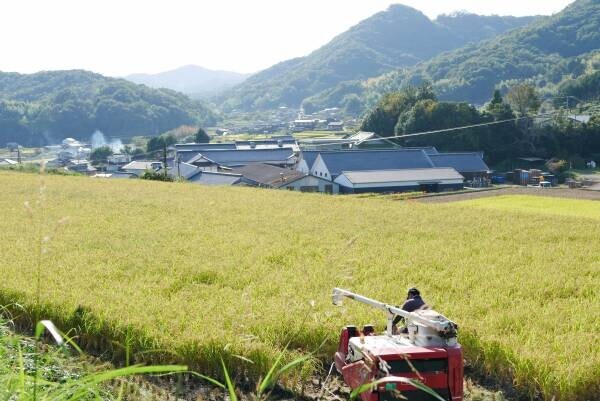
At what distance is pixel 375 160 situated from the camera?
33406 mm

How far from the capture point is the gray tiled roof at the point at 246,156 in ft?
147

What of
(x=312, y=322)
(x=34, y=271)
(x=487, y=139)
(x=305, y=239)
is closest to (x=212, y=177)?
(x=487, y=139)

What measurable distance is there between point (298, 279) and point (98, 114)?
112099 millimetres

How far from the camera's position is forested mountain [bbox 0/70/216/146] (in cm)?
10338

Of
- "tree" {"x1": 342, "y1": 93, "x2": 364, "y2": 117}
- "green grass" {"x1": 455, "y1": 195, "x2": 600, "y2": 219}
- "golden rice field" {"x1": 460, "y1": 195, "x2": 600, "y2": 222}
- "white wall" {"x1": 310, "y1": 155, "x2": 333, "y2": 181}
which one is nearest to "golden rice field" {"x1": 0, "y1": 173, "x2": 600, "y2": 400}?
"green grass" {"x1": 455, "y1": 195, "x2": 600, "y2": 219}

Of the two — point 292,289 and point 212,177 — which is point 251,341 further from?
point 212,177

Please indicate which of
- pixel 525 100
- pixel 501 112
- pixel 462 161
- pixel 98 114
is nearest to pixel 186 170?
pixel 462 161

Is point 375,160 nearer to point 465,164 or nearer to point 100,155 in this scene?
point 465,164

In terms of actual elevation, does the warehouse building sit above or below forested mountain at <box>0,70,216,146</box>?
below

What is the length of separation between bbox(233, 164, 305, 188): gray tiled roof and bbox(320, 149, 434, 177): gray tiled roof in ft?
6.83

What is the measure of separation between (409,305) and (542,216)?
1180cm

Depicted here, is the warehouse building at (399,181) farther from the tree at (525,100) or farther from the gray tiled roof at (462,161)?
the tree at (525,100)

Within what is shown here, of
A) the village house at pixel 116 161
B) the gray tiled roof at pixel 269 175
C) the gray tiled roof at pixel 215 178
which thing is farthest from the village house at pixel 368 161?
the village house at pixel 116 161

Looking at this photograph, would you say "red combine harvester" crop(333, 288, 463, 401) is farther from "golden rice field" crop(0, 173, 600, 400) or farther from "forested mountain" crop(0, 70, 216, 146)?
"forested mountain" crop(0, 70, 216, 146)
